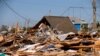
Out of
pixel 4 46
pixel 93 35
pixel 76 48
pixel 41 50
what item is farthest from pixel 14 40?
pixel 93 35

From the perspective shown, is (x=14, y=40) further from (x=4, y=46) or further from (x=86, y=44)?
(x=86, y=44)

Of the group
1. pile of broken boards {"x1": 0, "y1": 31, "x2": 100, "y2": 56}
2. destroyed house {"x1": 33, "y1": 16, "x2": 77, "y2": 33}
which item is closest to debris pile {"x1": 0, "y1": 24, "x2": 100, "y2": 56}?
pile of broken boards {"x1": 0, "y1": 31, "x2": 100, "y2": 56}

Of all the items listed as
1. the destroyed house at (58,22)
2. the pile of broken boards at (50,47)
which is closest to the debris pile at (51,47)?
the pile of broken boards at (50,47)

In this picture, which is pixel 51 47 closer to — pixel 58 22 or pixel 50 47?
pixel 50 47

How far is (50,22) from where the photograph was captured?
77.8 feet

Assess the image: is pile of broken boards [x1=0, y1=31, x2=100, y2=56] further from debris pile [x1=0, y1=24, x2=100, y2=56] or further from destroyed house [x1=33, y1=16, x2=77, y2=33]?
destroyed house [x1=33, y1=16, x2=77, y2=33]

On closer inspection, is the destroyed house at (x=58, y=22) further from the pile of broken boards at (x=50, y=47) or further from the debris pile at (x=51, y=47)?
the pile of broken boards at (x=50, y=47)

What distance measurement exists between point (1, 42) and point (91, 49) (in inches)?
151

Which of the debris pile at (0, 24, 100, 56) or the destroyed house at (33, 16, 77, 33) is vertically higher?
the debris pile at (0, 24, 100, 56)

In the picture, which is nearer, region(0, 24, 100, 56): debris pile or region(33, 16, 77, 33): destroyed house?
region(0, 24, 100, 56): debris pile

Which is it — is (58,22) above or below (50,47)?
below

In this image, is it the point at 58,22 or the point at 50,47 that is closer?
the point at 50,47

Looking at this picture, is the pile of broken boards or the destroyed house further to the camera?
the destroyed house

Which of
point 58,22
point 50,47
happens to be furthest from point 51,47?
point 58,22
